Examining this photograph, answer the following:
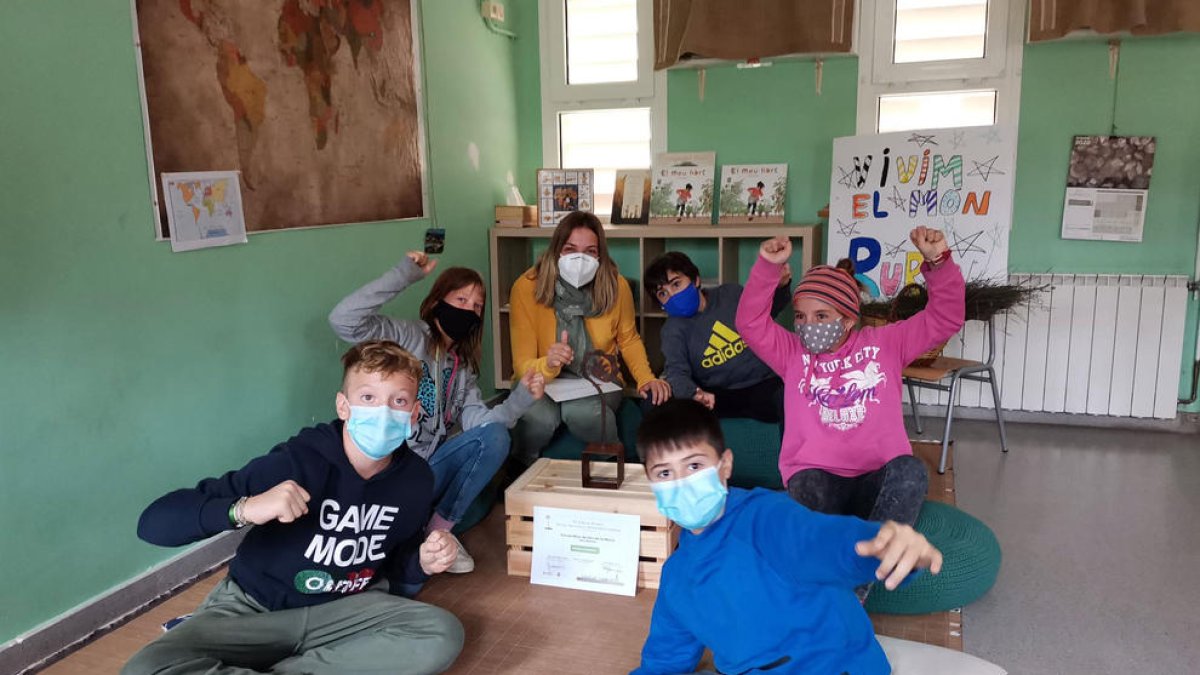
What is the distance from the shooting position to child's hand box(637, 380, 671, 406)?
324 centimetres

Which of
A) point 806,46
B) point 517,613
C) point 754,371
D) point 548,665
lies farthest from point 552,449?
point 806,46

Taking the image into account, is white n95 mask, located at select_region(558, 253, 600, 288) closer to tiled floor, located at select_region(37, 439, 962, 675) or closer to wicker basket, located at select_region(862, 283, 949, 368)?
tiled floor, located at select_region(37, 439, 962, 675)

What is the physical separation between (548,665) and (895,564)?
1205 mm

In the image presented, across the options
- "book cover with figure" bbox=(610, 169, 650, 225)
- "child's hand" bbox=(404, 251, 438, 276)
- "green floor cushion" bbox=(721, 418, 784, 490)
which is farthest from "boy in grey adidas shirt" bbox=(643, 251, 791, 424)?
"book cover with figure" bbox=(610, 169, 650, 225)

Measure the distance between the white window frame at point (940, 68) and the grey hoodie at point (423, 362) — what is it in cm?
250

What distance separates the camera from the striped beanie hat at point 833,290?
2510 mm

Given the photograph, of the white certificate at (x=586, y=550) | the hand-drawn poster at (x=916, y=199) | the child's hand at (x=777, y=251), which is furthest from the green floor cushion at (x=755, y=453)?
the hand-drawn poster at (x=916, y=199)

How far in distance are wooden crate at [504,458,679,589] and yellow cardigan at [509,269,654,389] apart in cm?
73

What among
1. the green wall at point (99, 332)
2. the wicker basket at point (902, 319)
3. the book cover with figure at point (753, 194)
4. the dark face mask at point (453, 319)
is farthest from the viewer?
the book cover with figure at point (753, 194)

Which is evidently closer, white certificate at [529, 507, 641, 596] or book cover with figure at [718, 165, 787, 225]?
white certificate at [529, 507, 641, 596]

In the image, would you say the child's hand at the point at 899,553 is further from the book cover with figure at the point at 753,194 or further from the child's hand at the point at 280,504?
the book cover with figure at the point at 753,194

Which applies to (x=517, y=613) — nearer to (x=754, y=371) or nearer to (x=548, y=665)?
(x=548, y=665)

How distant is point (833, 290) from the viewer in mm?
2518

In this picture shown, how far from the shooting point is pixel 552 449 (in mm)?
3465
